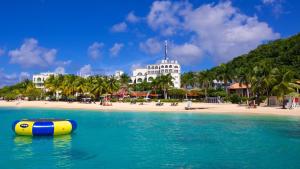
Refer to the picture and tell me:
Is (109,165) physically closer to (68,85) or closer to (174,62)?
(68,85)

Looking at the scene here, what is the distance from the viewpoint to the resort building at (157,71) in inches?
7160

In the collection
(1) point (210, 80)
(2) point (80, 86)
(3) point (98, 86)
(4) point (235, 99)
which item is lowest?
(4) point (235, 99)

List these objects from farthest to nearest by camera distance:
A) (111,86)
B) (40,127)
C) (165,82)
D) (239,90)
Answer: (165,82) → (239,90) → (111,86) → (40,127)

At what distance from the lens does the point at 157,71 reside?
7466 inches

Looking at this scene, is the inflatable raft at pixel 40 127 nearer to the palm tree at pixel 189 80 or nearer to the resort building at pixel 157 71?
the palm tree at pixel 189 80

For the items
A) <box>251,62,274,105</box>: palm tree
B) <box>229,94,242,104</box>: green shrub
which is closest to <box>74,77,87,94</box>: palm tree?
<box>229,94,242,104</box>: green shrub

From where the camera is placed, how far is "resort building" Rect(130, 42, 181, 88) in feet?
597

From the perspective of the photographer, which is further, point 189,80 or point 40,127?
point 189,80

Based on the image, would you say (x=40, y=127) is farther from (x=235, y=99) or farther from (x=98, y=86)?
(x=98, y=86)

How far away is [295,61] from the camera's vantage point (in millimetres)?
97938

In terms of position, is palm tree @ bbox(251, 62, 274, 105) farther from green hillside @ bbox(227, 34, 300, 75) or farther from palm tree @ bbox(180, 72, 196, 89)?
palm tree @ bbox(180, 72, 196, 89)

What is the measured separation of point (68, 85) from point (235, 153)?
83638mm

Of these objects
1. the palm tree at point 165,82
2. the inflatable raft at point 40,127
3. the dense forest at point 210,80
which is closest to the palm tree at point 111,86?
the dense forest at point 210,80

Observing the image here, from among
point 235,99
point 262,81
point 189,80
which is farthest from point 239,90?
point 262,81
